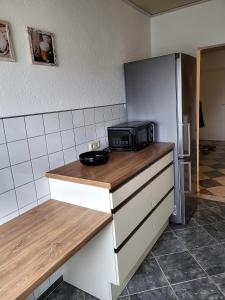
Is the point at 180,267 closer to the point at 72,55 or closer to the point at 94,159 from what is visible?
the point at 94,159

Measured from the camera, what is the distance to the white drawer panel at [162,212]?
2.05 metres

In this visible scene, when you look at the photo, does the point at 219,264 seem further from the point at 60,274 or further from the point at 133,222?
the point at 60,274

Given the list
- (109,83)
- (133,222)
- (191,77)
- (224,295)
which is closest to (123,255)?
(133,222)

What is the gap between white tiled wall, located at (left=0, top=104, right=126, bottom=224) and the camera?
1441mm

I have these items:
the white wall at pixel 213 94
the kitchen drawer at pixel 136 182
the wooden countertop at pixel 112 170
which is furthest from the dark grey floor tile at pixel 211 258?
the white wall at pixel 213 94

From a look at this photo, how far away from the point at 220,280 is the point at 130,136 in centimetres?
133

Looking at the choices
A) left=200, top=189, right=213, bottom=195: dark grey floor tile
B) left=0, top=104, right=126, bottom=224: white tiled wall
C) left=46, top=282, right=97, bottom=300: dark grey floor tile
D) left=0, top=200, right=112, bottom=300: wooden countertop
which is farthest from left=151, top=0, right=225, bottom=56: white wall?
left=46, top=282, right=97, bottom=300: dark grey floor tile

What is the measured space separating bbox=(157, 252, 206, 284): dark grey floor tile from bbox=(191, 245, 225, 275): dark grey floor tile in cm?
6

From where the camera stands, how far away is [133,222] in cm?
168

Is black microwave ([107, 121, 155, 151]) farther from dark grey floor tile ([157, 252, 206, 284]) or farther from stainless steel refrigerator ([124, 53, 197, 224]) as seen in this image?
dark grey floor tile ([157, 252, 206, 284])

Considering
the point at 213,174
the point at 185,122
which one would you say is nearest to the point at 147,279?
the point at 185,122

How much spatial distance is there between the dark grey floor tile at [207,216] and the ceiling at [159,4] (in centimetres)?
Answer: 248

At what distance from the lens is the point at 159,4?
2.75m

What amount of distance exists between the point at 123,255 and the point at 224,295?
743 millimetres
